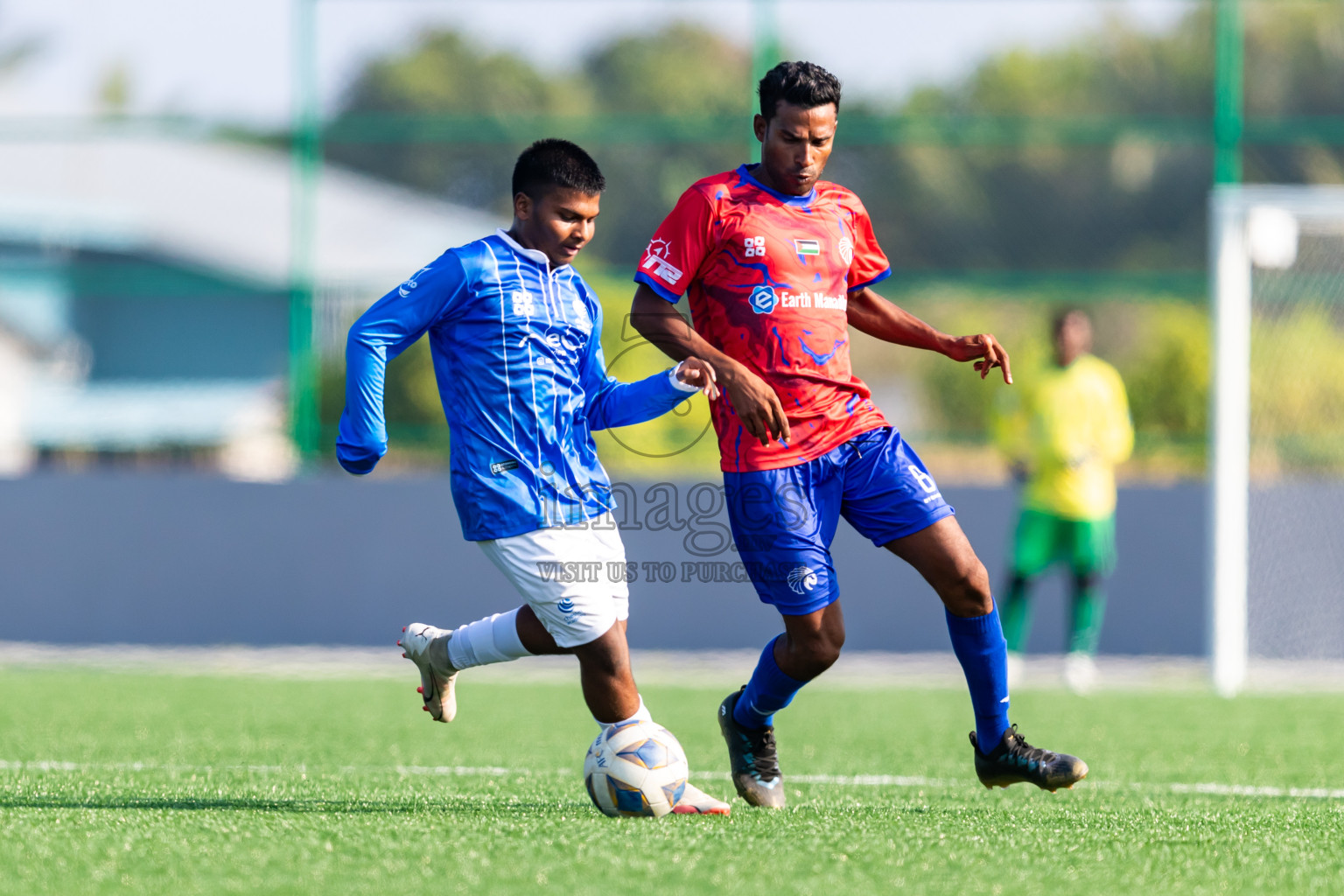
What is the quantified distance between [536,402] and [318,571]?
7167 mm

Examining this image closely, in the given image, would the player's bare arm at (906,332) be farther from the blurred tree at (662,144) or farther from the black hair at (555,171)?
the blurred tree at (662,144)

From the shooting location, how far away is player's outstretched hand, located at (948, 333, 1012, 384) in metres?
4.66

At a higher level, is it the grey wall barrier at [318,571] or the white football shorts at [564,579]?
the white football shorts at [564,579]

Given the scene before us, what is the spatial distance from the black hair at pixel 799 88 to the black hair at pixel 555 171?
55 cm

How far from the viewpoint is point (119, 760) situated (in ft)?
18.1

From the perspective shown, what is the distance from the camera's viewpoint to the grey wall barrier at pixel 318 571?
1085 cm

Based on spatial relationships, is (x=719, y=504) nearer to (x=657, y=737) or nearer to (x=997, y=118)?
(x=997, y=118)

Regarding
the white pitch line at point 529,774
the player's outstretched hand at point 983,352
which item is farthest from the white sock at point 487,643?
the player's outstretched hand at point 983,352

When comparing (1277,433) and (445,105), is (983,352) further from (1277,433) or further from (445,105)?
(445,105)

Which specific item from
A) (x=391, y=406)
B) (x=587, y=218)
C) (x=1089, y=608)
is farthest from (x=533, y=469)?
(x=391, y=406)

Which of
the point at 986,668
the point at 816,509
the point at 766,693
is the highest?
the point at 816,509

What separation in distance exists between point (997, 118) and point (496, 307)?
7.59 metres

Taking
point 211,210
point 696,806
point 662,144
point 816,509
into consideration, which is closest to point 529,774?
point 696,806

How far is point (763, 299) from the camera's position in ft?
14.7
